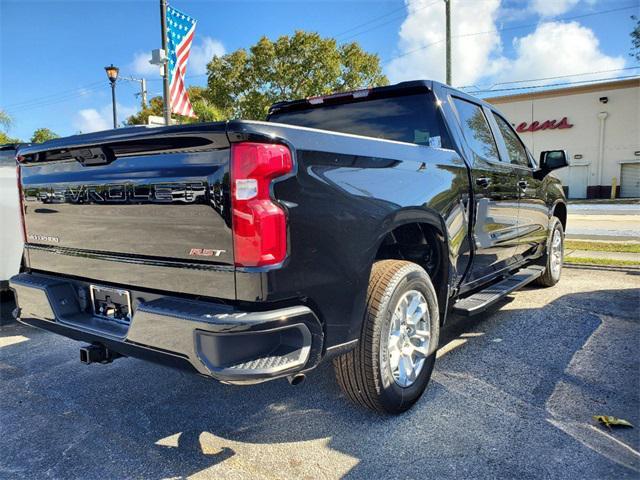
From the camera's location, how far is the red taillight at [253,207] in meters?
2.02

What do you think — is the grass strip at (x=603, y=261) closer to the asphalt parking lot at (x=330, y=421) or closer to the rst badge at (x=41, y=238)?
the asphalt parking lot at (x=330, y=421)

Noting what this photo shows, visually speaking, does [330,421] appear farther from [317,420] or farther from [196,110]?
[196,110]

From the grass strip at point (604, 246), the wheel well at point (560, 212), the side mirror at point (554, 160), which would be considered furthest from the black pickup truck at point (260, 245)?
the grass strip at point (604, 246)

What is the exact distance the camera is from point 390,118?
380 cm

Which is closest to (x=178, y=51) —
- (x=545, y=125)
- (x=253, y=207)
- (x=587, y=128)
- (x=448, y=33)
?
(x=448, y=33)

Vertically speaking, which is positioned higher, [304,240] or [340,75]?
[340,75]

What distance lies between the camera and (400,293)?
2717 mm

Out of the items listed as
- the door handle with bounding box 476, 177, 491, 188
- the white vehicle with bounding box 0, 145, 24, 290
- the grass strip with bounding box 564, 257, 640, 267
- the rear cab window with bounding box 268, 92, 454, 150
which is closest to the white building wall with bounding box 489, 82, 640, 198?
the grass strip with bounding box 564, 257, 640, 267

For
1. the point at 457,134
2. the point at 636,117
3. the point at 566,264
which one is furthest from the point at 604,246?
the point at 636,117

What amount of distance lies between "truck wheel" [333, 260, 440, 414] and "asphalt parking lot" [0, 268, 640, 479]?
0.59ft

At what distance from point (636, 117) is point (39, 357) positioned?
108ft

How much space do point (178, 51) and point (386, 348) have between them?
32.7 ft

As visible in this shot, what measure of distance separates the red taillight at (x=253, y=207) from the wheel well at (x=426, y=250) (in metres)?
1.25

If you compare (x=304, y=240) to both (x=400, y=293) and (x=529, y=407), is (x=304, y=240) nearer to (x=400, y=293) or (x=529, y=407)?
(x=400, y=293)
